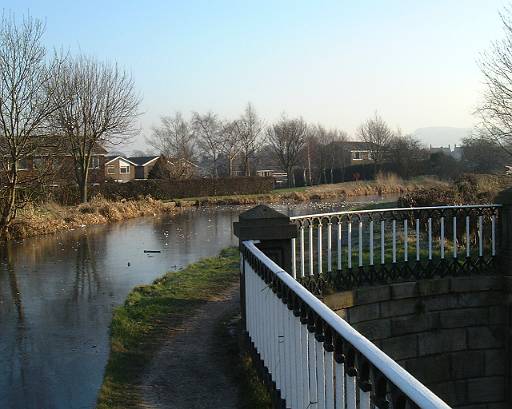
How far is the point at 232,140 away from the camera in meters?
86.1

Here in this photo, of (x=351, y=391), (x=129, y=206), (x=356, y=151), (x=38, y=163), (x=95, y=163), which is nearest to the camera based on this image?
(x=351, y=391)

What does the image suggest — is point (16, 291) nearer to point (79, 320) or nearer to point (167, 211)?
point (79, 320)

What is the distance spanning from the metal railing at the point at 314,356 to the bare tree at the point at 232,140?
79182mm

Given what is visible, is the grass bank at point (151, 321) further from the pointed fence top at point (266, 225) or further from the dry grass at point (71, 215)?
the dry grass at point (71, 215)

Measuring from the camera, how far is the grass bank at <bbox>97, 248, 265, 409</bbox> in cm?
582

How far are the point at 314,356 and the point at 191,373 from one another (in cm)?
302

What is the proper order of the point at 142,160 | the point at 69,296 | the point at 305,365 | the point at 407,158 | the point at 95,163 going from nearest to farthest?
the point at 305,365 < the point at 69,296 < the point at 95,163 < the point at 407,158 < the point at 142,160

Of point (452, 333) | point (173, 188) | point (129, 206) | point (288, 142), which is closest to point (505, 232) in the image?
point (452, 333)

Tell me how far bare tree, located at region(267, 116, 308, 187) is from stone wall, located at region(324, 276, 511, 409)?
234 ft

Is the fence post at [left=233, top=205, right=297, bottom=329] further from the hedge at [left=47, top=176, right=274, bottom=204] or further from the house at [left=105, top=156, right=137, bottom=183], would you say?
the house at [left=105, top=156, right=137, bottom=183]

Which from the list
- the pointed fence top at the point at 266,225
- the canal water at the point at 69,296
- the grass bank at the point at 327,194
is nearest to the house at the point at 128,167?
the grass bank at the point at 327,194

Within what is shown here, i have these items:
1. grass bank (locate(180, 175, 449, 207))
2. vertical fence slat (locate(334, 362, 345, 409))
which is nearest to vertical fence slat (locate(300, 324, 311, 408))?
vertical fence slat (locate(334, 362, 345, 409))

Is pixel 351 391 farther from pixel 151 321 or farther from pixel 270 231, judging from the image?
pixel 151 321

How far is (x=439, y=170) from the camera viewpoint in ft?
194
